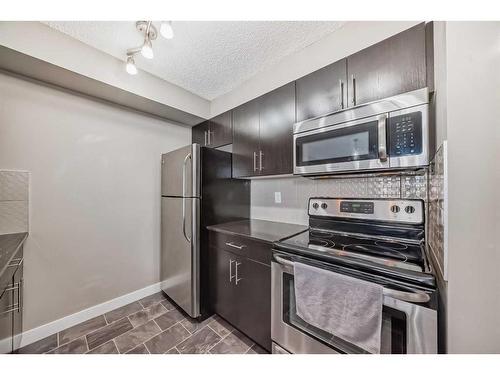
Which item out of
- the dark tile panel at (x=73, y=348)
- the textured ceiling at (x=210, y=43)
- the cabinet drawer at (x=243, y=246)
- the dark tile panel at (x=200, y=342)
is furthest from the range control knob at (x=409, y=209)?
the dark tile panel at (x=73, y=348)

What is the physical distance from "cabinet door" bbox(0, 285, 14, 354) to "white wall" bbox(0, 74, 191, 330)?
37cm

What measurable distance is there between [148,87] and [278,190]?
1.69 m

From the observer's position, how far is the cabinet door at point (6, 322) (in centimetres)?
112

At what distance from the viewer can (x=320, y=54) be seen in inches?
59.7

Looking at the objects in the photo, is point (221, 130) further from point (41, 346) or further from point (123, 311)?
point (41, 346)

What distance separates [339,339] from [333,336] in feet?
0.10

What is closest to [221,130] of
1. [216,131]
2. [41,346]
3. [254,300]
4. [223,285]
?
[216,131]

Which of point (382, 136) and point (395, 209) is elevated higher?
point (382, 136)

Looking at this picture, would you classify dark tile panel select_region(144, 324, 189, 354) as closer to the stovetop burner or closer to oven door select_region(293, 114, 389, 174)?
the stovetop burner

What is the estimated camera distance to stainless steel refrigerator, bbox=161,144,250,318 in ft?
5.80

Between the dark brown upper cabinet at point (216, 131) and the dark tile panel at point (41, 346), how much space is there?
2.25 meters

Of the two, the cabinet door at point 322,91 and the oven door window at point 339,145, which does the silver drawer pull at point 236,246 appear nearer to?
the oven door window at point 339,145

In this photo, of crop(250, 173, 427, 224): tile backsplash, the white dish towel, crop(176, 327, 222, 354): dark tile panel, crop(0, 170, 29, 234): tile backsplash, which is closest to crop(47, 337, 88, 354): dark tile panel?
crop(176, 327, 222, 354): dark tile panel
